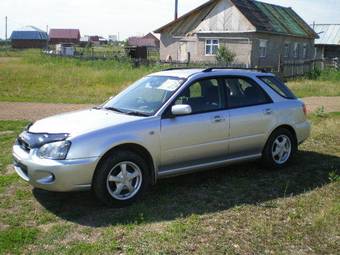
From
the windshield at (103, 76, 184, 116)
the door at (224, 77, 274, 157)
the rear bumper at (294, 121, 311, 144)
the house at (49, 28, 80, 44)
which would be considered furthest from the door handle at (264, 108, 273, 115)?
the house at (49, 28, 80, 44)

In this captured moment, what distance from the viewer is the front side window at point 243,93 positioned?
6.61m

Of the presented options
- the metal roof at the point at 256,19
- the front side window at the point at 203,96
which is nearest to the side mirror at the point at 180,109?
the front side window at the point at 203,96

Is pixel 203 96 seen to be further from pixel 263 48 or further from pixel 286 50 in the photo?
pixel 286 50

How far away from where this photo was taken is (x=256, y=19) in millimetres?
31297

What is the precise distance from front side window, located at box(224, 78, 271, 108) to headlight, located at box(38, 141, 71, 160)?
241cm

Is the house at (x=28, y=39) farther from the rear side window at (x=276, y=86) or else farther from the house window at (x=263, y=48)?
the rear side window at (x=276, y=86)

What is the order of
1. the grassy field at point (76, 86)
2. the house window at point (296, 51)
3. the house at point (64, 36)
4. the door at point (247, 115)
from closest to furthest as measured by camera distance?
1. the door at point (247, 115)
2. the grassy field at point (76, 86)
3. the house window at point (296, 51)
4. the house at point (64, 36)

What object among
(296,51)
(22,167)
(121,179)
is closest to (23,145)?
(22,167)

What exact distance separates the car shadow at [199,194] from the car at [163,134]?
22cm

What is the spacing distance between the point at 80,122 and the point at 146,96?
3.55 ft

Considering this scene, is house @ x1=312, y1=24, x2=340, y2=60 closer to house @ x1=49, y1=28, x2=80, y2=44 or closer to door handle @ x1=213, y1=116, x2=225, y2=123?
door handle @ x1=213, y1=116, x2=225, y2=123

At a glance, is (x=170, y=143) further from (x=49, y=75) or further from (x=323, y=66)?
(x=323, y=66)

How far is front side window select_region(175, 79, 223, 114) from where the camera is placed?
6195 mm

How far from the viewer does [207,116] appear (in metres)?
6.20
